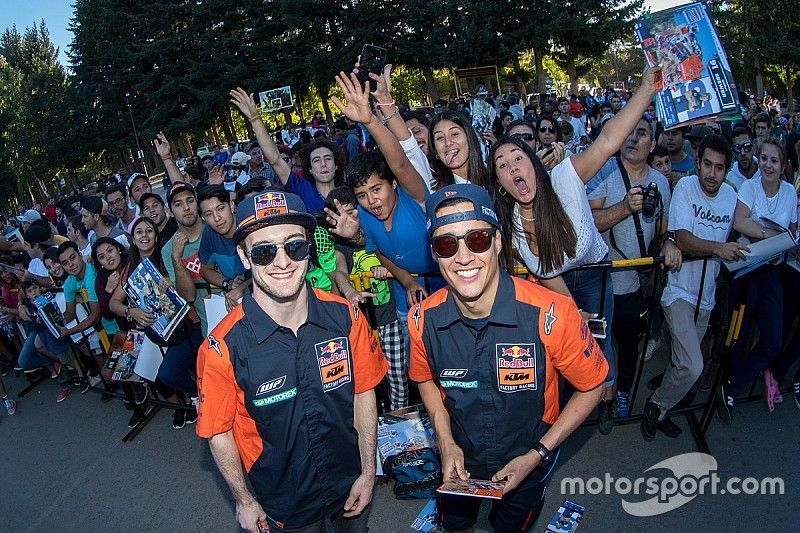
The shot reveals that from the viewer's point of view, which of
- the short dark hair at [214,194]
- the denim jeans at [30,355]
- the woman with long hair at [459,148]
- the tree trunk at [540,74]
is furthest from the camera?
the tree trunk at [540,74]

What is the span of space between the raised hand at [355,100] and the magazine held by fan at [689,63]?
1.80 m

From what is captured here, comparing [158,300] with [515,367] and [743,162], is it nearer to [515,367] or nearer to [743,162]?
[515,367]

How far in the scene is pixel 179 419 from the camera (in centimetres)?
594

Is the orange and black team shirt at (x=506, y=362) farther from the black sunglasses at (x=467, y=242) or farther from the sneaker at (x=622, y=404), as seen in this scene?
the sneaker at (x=622, y=404)

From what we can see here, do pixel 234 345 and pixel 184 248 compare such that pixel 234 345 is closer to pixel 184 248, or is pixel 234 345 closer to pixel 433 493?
pixel 433 493

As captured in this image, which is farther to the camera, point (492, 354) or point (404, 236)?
point (404, 236)

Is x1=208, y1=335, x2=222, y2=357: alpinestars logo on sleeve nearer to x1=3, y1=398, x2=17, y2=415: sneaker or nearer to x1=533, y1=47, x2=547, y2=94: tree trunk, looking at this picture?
x1=3, y1=398, x2=17, y2=415: sneaker

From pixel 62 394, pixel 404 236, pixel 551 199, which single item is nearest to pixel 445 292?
pixel 551 199

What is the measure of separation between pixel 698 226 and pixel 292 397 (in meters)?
3.38

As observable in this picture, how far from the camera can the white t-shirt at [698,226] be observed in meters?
4.18

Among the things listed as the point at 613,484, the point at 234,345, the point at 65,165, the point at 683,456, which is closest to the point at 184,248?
the point at 234,345

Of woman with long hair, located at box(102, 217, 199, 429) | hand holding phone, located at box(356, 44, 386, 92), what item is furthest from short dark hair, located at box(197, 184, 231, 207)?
hand holding phone, located at box(356, 44, 386, 92)

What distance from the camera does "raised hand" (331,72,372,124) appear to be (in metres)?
3.55

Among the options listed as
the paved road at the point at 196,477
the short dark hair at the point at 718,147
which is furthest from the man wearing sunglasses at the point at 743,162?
the paved road at the point at 196,477
